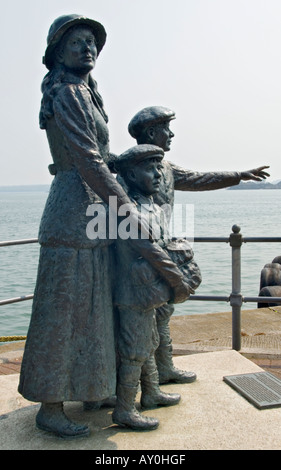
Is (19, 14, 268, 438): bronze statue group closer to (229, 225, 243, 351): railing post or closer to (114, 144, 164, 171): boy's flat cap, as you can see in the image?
(114, 144, 164, 171): boy's flat cap

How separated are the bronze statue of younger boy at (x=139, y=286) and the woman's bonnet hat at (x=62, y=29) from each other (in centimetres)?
68

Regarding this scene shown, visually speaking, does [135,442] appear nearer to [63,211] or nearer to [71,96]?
[63,211]

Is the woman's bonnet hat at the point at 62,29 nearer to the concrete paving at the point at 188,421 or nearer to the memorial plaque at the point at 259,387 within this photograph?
the concrete paving at the point at 188,421

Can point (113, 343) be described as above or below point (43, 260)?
below

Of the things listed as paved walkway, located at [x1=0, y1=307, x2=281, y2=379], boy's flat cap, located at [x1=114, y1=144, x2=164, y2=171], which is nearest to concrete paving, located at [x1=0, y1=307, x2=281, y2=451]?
paved walkway, located at [x1=0, y1=307, x2=281, y2=379]

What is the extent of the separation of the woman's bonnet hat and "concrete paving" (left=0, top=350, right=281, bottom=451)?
6.89 feet

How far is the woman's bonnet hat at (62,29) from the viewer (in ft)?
9.82

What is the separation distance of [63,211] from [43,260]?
309mm

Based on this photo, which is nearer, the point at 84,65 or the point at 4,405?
the point at 84,65

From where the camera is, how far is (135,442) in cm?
300

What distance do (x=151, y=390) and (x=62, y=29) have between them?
218 cm

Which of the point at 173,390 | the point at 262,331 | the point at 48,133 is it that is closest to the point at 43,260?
the point at 48,133

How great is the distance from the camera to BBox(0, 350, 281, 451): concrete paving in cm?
297

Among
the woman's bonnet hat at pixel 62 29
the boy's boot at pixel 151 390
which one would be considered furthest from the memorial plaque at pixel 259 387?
the woman's bonnet hat at pixel 62 29
